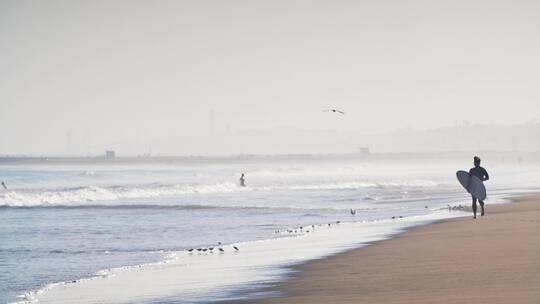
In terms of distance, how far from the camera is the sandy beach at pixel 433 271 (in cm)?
1297

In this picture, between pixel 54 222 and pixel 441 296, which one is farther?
pixel 54 222

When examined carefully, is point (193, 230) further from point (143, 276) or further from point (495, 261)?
point (495, 261)

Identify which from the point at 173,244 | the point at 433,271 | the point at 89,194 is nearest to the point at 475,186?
the point at 173,244

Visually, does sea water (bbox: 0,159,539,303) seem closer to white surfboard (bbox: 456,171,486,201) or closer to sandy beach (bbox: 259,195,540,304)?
sandy beach (bbox: 259,195,540,304)

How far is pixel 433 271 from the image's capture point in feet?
50.7

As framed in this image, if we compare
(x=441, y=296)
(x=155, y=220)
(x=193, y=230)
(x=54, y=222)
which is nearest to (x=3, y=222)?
(x=54, y=222)

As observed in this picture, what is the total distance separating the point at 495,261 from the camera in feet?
52.6

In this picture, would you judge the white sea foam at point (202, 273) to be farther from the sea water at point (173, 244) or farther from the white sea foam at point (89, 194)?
the white sea foam at point (89, 194)

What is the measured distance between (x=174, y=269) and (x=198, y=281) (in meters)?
2.21

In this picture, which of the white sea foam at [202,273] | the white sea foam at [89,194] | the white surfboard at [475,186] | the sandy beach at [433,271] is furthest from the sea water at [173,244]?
the white sea foam at [89,194]

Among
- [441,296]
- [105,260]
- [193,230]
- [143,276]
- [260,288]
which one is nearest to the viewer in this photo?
[441,296]

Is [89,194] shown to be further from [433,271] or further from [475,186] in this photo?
[433,271]

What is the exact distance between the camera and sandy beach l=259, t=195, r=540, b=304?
1297 centimetres

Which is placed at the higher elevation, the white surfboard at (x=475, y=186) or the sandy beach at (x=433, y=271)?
the white surfboard at (x=475, y=186)
